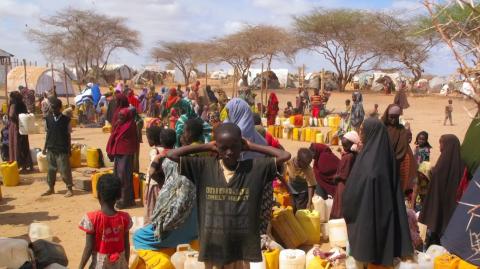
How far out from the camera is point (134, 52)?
4712 cm

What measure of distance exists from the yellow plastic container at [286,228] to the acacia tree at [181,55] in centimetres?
4213

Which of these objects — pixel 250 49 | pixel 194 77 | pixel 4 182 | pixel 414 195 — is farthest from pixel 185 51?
pixel 414 195

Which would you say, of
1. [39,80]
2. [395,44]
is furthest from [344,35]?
[39,80]

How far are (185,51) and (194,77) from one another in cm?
274

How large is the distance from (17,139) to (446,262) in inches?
286

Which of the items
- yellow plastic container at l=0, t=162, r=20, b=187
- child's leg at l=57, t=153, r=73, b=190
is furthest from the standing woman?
child's leg at l=57, t=153, r=73, b=190

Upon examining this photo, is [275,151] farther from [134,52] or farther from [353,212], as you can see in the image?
[134,52]

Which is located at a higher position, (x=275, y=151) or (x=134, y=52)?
(x=134, y=52)

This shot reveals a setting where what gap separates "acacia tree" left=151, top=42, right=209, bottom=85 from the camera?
47906mm

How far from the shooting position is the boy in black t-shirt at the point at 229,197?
113 inches

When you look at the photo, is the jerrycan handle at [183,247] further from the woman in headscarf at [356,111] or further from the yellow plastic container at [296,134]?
the yellow plastic container at [296,134]

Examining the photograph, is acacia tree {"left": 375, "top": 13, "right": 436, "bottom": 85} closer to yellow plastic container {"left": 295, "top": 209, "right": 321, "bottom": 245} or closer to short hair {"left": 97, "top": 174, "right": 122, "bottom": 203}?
yellow plastic container {"left": 295, "top": 209, "right": 321, "bottom": 245}

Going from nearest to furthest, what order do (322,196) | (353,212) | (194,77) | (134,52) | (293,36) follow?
(353,212) → (322,196) → (293,36) → (134,52) → (194,77)

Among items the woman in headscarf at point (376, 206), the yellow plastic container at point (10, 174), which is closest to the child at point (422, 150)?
the woman in headscarf at point (376, 206)
